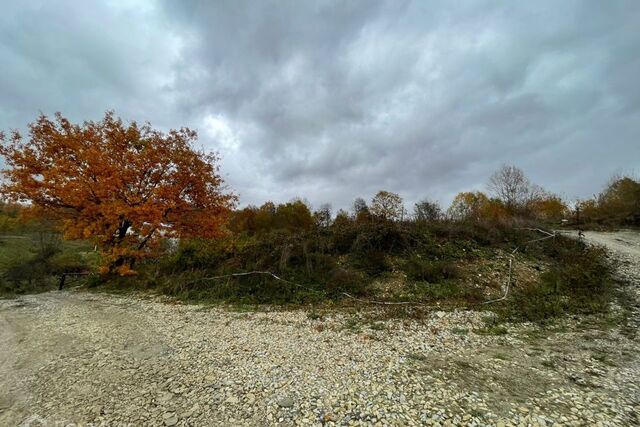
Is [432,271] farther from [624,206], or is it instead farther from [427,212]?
[624,206]

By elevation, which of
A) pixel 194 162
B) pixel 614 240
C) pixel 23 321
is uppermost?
pixel 194 162

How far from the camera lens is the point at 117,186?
47.4 ft

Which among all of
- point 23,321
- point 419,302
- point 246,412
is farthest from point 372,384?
point 23,321

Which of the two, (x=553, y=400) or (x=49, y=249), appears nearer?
(x=553, y=400)

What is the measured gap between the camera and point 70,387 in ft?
17.0

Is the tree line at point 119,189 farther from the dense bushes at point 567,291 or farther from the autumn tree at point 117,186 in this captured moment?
the dense bushes at point 567,291

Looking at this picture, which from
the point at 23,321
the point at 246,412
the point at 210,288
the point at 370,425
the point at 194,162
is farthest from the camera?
the point at 194,162

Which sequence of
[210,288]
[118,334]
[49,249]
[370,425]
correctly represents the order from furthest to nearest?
[49,249], [210,288], [118,334], [370,425]

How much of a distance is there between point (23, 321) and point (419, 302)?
13921 mm

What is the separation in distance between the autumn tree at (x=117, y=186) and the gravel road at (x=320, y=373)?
6726 millimetres

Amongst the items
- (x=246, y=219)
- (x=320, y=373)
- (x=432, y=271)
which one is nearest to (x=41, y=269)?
(x=320, y=373)

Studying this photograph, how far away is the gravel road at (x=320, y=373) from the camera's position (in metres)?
4.26

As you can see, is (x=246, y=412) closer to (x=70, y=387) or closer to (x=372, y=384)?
(x=372, y=384)

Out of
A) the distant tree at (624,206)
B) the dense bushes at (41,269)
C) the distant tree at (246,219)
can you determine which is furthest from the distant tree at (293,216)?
the distant tree at (624,206)
